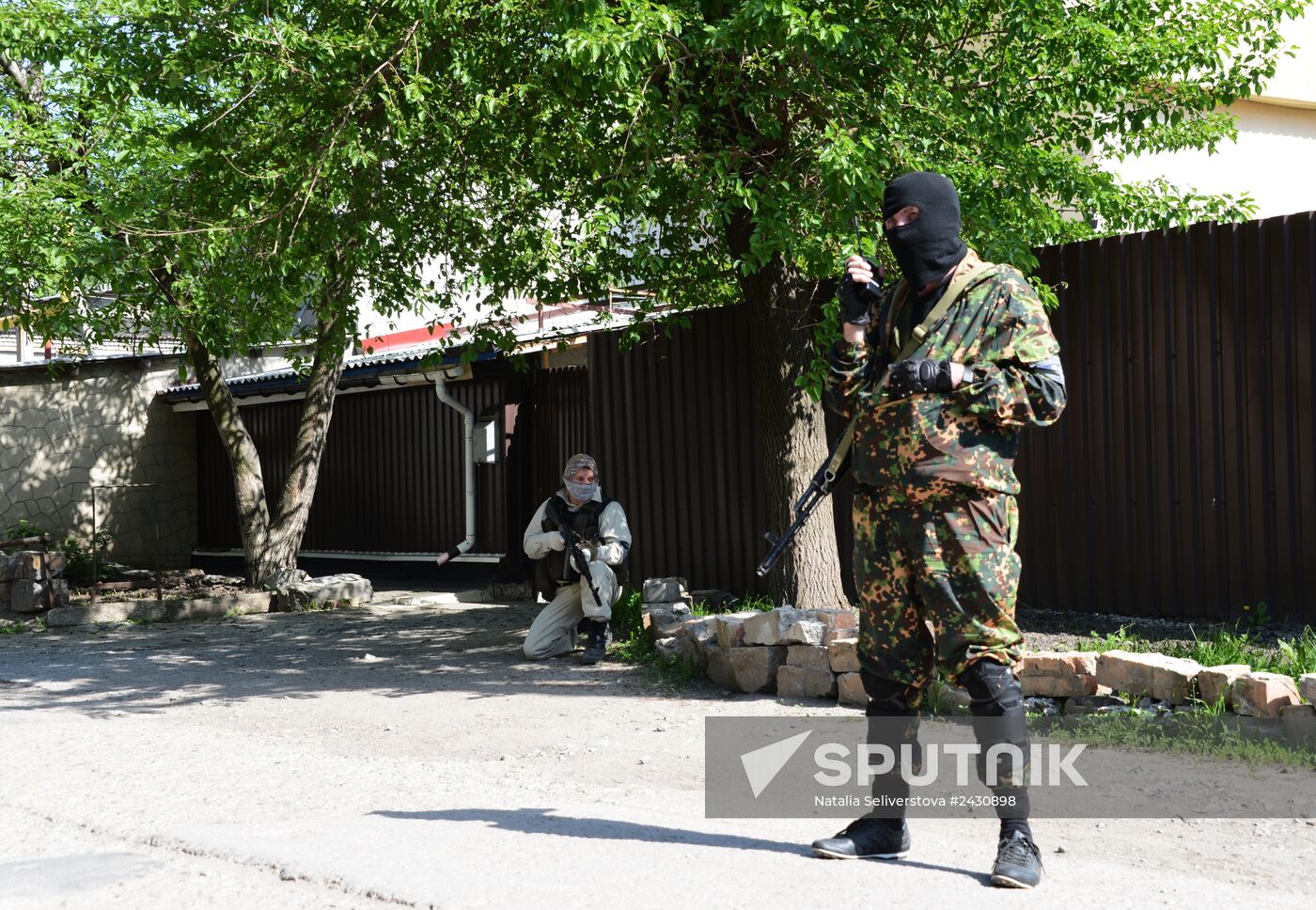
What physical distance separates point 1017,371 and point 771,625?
12.1 ft

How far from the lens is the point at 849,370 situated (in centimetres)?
414

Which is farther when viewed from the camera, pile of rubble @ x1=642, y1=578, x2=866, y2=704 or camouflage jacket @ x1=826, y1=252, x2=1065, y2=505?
pile of rubble @ x1=642, y1=578, x2=866, y2=704

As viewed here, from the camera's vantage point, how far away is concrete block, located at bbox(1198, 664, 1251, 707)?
566 centimetres

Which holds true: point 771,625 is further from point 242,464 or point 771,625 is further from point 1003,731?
point 242,464

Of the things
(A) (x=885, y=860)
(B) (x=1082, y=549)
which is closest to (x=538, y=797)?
(A) (x=885, y=860)

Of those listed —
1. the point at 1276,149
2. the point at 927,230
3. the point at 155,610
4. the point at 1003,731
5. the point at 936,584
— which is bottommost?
the point at 155,610

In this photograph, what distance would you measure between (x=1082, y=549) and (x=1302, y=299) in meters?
2.01

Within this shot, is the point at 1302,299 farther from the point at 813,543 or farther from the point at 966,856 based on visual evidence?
the point at 966,856

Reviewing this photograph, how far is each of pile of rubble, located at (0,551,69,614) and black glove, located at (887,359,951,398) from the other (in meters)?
11.6

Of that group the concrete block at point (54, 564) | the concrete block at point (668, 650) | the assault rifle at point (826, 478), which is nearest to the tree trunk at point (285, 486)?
the concrete block at point (54, 564)

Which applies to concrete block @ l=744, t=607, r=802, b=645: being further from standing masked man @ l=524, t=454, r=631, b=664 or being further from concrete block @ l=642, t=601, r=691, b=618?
standing masked man @ l=524, t=454, r=631, b=664

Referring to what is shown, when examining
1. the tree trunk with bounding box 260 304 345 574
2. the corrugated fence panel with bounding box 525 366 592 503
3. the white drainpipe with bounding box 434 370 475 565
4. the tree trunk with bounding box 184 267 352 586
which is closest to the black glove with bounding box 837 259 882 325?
the corrugated fence panel with bounding box 525 366 592 503

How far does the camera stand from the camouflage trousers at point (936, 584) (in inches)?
149

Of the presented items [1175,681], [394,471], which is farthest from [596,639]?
[394,471]
